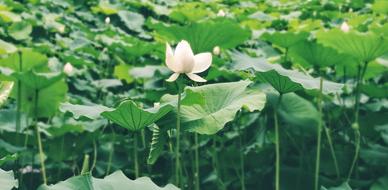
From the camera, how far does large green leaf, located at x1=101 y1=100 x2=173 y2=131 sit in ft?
3.69

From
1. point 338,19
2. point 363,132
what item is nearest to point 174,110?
point 363,132

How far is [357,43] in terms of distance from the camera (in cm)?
162

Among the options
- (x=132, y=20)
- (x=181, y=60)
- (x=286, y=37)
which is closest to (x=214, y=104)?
(x=181, y=60)

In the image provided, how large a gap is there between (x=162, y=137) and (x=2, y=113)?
1010 mm

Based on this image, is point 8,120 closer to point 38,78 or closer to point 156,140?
point 38,78

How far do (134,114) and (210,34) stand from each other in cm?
85

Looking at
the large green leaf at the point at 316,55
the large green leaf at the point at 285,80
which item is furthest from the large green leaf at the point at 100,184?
the large green leaf at the point at 316,55

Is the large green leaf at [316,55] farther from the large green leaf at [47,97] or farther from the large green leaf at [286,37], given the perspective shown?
the large green leaf at [47,97]

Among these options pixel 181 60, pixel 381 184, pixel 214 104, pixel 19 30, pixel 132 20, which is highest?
pixel 181 60

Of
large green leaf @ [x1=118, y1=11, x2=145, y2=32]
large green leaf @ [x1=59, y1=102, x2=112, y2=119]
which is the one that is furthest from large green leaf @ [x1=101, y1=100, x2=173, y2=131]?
large green leaf @ [x1=118, y1=11, x2=145, y2=32]

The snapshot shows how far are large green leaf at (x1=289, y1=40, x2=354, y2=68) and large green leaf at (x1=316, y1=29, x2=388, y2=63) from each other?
8cm

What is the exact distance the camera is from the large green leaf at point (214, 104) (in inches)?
47.1

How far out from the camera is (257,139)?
2035mm

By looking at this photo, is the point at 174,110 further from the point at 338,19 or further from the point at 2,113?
the point at 338,19
